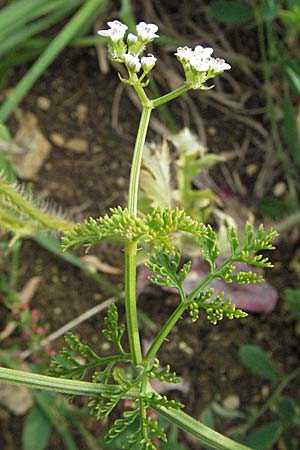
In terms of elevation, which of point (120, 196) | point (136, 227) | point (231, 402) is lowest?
point (231, 402)

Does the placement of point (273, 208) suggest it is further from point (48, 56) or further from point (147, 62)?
point (147, 62)

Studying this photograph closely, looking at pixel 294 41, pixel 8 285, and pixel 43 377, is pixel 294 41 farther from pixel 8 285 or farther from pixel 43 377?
pixel 43 377

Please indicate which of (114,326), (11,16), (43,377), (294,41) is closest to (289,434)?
(114,326)

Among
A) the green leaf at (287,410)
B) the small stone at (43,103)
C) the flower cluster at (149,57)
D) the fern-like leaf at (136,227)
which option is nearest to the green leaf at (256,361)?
the green leaf at (287,410)

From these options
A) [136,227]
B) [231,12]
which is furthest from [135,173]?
[231,12]

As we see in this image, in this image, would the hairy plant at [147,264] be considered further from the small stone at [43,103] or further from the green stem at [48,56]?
the small stone at [43,103]
